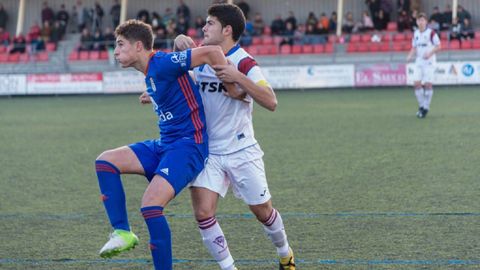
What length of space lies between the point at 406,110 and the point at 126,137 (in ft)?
23.5

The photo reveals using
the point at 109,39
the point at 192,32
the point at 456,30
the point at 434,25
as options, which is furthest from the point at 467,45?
the point at 109,39

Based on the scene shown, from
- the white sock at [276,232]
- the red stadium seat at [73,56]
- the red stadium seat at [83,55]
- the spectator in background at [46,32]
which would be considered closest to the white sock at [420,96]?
the white sock at [276,232]

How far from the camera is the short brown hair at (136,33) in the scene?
5406mm

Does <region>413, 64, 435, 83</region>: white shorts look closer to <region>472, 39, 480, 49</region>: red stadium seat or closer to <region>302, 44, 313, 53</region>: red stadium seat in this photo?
<region>472, 39, 480, 49</region>: red stadium seat

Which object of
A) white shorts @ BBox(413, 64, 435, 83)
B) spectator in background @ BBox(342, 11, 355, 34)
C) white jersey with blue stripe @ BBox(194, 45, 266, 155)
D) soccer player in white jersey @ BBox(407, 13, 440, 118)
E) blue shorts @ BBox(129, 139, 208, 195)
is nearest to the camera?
blue shorts @ BBox(129, 139, 208, 195)

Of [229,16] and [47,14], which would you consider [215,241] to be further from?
[47,14]

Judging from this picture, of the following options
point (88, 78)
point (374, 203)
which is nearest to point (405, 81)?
point (88, 78)

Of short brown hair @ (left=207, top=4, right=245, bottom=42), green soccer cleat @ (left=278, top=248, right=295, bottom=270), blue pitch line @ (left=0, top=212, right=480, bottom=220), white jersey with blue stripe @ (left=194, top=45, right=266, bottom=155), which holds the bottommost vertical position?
blue pitch line @ (left=0, top=212, right=480, bottom=220)

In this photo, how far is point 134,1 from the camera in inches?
1510

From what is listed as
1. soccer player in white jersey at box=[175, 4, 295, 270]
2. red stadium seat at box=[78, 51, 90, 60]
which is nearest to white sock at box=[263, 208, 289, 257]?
soccer player in white jersey at box=[175, 4, 295, 270]

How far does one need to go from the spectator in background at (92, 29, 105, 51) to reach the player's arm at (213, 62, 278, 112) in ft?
92.7

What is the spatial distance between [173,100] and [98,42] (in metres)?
28.3

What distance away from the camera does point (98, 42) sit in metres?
33.1

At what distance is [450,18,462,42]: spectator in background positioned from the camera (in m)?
29.1
